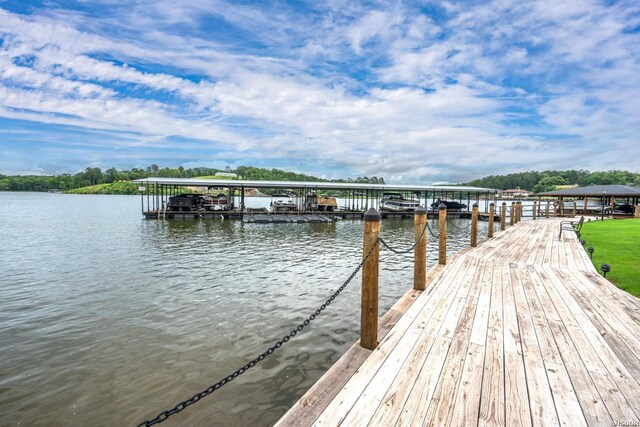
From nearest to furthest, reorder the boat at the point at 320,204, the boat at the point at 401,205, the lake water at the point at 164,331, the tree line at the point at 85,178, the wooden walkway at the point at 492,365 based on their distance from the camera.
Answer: the wooden walkway at the point at 492,365 → the lake water at the point at 164,331 → the boat at the point at 320,204 → the boat at the point at 401,205 → the tree line at the point at 85,178

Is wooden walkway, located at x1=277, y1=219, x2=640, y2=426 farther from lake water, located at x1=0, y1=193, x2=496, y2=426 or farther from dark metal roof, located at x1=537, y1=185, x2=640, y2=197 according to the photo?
dark metal roof, located at x1=537, y1=185, x2=640, y2=197

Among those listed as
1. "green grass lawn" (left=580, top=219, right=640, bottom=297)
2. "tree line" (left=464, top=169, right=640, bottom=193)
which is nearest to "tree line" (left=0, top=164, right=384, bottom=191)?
"tree line" (left=464, top=169, right=640, bottom=193)

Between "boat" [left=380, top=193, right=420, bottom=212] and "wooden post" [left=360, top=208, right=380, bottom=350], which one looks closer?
"wooden post" [left=360, top=208, right=380, bottom=350]

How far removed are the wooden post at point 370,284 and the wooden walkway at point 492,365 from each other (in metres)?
0.17

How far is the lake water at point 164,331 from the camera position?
12.8 ft

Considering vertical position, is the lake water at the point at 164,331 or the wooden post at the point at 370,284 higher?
Answer: the wooden post at the point at 370,284

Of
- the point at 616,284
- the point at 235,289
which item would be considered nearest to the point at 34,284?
the point at 235,289

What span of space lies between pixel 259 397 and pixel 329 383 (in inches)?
63.0

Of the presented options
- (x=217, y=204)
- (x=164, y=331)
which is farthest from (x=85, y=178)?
(x=164, y=331)

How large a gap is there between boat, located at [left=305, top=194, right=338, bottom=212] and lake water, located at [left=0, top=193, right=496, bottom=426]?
889 inches

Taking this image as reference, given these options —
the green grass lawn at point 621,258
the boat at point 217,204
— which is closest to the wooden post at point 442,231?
the green grass lawn at point 621,258

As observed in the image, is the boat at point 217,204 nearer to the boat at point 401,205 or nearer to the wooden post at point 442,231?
the boat at point 401,205

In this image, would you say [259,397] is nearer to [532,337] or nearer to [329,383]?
[329,383]

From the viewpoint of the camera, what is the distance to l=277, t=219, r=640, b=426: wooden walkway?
2.44 metres
